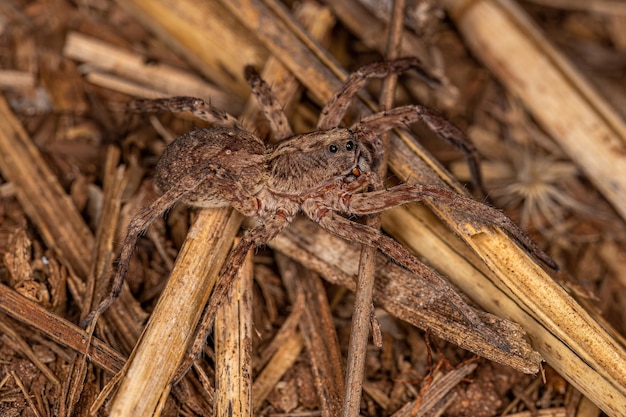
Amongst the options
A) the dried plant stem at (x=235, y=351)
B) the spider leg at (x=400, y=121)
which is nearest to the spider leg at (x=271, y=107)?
the spider leg at (x=400, y=121)

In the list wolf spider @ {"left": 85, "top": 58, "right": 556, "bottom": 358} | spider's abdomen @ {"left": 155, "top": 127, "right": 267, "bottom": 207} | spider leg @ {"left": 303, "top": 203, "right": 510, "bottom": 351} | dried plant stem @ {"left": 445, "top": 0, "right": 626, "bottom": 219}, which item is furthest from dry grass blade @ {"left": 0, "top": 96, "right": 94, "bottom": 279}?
dried plant stem @ {"left": 445, "top": 0, "right": 626, "bottom": 219}

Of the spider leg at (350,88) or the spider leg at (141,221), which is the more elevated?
the spider leg at (350,88)

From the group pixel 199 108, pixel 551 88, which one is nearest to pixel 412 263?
→ pixel 199 108

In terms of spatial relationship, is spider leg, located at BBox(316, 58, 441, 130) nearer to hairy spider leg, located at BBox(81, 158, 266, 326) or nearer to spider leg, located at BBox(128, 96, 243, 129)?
spider leg, located at BBox(128, 96, 243, 129)

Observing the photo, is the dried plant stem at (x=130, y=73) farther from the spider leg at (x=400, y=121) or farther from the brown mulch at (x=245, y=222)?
the spider leg at (x=400, y=121)

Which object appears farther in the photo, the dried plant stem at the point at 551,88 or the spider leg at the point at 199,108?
the dried plant stem at the point at 551,88

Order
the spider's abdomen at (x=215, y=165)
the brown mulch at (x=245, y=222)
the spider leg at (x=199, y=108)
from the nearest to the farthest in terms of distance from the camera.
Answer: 1. the brown mulch at (x=245, y=222)
2. the spider's abdomen at (x=215, y=165)
3. the spider leg at (x=199, y=108)
